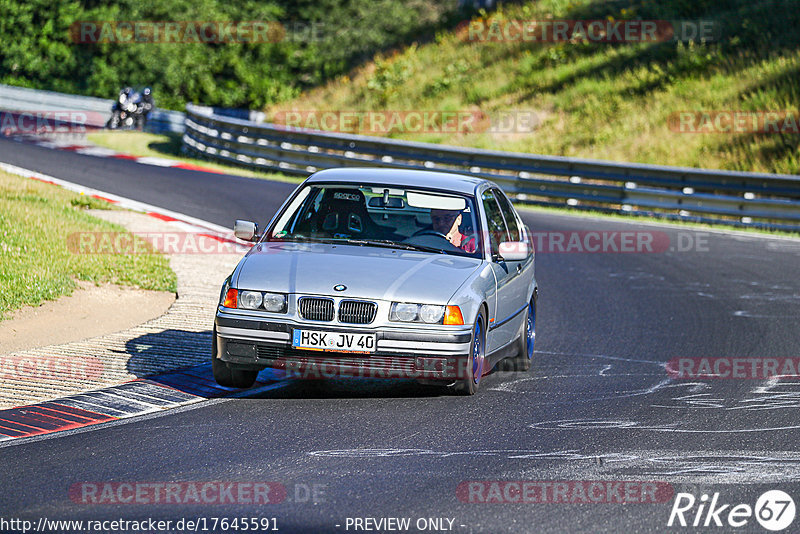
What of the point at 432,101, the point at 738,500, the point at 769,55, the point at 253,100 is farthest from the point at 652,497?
the point at 253,100

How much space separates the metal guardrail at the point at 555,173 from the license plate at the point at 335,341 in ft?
50.8

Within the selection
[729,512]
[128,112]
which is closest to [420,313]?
[729,512]

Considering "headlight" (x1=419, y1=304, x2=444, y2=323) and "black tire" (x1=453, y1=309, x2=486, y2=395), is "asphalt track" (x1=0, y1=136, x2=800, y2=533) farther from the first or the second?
"headlight" (x1=419, y1=304, x2=444, y2=323)

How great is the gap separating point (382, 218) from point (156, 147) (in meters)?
23.7

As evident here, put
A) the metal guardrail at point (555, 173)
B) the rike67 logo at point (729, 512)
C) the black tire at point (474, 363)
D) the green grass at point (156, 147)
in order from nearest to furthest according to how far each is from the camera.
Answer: the rike67 logo at point (729, 512) < the black tire at point (474, 363) < the metal guardrail at point (555, 173) < the green grass at point (156, 147)

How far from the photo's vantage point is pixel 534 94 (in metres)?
35.3

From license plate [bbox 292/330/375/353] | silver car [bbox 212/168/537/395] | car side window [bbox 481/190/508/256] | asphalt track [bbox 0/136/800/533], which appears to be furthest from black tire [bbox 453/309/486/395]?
car side window [bbox 481/190/508/256]

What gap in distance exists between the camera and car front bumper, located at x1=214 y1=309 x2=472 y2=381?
7.62 m

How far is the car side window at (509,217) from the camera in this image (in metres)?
9.90

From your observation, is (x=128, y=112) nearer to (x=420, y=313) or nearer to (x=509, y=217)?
(x=509, y=217)

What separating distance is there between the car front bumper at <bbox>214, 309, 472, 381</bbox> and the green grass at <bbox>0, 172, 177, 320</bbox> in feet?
11.6

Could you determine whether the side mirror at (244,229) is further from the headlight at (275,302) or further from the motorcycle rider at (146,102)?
the motorcycle rider at (146,102)

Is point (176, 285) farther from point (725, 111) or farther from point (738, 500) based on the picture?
point (725, 111)

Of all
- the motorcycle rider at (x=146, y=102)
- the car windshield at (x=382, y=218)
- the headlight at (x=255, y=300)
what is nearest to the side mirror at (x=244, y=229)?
the car windshield at (x=382, y=218)
